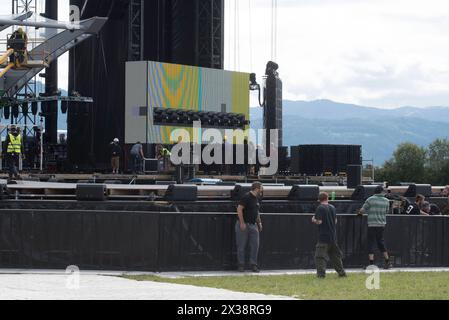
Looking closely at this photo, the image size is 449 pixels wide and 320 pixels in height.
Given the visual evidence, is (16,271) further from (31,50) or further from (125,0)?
(31,50)

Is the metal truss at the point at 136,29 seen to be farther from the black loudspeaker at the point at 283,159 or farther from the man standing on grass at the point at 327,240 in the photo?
the man standing on grass at the point at 327,240

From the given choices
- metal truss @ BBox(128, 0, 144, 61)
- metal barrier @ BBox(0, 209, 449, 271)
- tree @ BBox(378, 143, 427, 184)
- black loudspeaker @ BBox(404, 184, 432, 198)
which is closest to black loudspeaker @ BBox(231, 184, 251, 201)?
metal barrier @ BBox(0, 209, 449, 271)

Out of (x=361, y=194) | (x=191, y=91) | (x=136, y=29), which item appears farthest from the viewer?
(x=191, y=91)

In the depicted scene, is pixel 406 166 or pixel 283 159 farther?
pixel 406 166

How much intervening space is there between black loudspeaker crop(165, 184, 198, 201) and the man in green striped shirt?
462 cm

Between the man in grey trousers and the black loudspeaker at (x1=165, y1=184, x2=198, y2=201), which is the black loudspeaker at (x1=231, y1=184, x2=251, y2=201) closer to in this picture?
the black loudspeaker at (x1=165, y1=184, x2=198, y2=201)

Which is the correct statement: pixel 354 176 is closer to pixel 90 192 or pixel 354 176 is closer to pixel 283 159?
pixel 90 192

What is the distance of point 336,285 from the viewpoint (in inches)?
640

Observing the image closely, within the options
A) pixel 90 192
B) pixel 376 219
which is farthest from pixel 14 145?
pixel 376 219

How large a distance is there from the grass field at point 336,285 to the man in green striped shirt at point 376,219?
124 centimetres

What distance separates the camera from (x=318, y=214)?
17953 mm

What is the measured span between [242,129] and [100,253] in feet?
130

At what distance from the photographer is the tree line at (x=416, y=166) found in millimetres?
154250

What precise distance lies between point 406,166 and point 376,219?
151m
